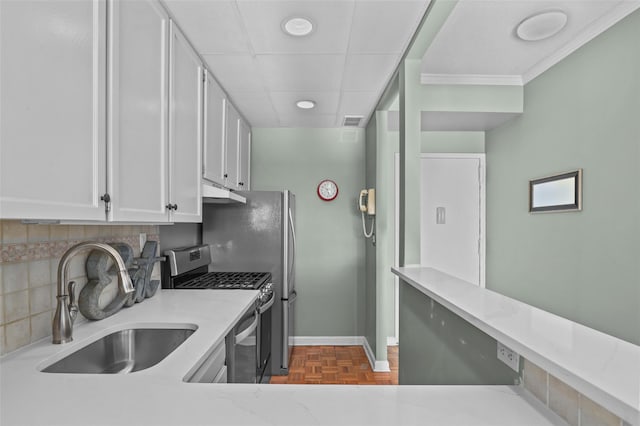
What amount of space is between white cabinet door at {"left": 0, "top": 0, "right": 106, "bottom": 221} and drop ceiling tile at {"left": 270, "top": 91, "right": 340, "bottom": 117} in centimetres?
172

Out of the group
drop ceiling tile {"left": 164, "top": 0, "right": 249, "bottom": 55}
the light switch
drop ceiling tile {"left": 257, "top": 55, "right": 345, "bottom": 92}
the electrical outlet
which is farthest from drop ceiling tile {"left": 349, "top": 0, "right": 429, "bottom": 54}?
the light switch

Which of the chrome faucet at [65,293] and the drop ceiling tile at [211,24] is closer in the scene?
the chrome faucet at [65,293]

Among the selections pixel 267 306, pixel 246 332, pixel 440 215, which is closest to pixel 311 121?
pixel 440 215

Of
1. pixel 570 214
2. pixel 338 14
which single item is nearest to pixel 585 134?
pixel 570 214

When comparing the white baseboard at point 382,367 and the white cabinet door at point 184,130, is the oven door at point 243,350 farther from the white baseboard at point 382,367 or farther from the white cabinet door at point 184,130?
the white baseboard at point 382,367

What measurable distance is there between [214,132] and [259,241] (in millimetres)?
970

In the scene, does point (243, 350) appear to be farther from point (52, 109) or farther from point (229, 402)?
point (52, 109)

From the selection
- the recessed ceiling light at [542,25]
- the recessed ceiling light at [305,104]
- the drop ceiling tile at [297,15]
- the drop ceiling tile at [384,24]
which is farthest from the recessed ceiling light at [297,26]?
the recessed ceiling light at [542,25]

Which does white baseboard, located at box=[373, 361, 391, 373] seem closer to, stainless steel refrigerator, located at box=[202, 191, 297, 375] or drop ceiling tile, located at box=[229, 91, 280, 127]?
stainless steel refrigerator, located at box=[202, 191, 297, 375]

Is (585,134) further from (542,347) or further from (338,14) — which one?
(542,347)

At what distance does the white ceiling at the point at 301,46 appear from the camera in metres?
1.65

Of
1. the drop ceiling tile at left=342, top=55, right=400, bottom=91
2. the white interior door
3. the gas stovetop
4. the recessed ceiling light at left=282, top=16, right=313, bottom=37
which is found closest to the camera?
the recessed ceiling light at left=282, top=16, right=313, bottom=37

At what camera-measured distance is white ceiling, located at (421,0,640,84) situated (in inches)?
71.8

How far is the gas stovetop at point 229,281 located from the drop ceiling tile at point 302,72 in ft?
4.76
